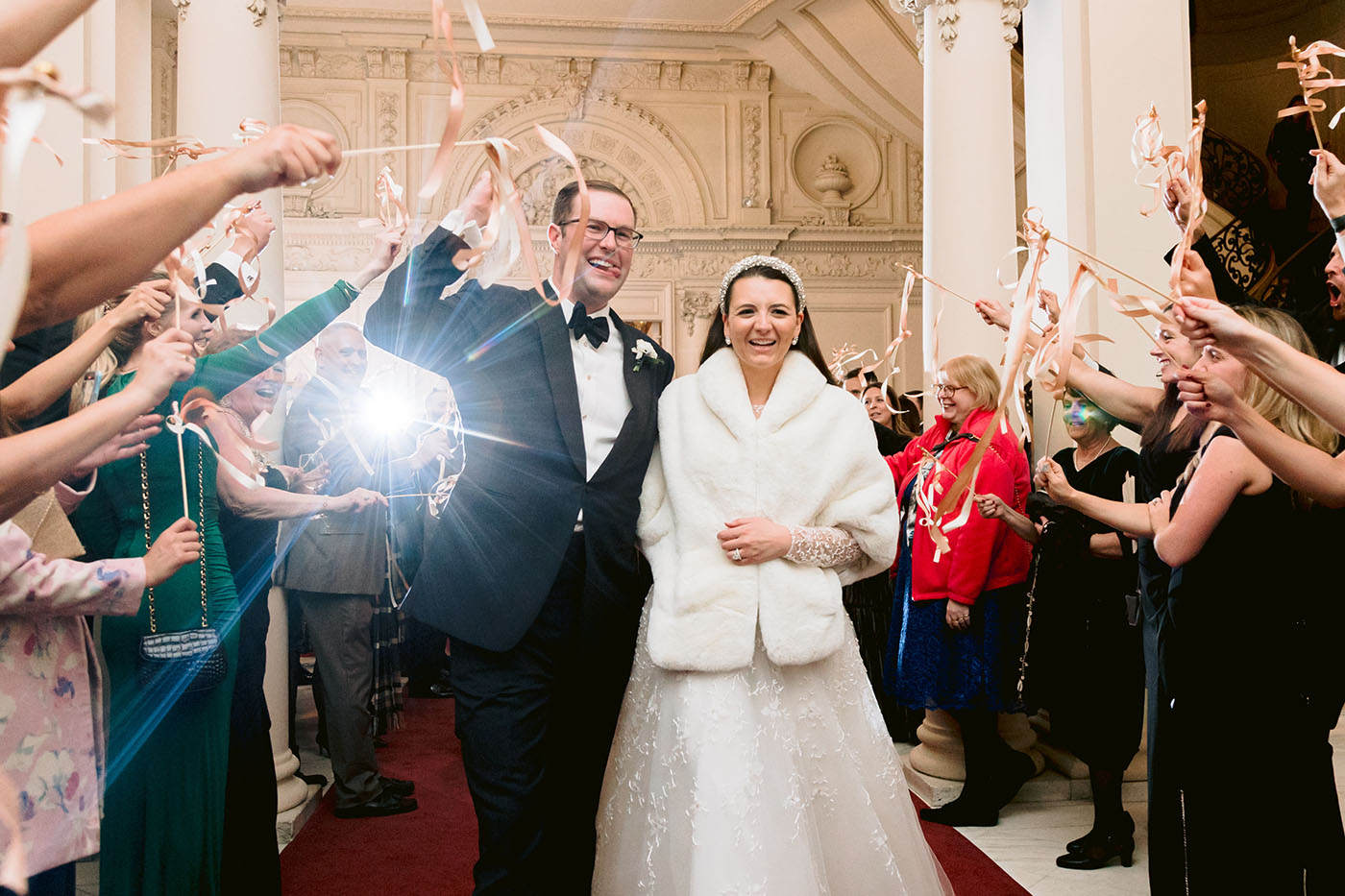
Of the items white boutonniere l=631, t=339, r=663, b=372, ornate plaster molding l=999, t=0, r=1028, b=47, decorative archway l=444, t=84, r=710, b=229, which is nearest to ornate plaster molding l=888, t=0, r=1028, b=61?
ornate plaster molding l=999, t=0, r=1028, b=47

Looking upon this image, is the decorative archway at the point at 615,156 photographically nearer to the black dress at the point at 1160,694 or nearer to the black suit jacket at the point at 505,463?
the black dress at the point at 1160,694

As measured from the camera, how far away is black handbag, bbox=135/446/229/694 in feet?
7.52

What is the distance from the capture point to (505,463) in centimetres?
245

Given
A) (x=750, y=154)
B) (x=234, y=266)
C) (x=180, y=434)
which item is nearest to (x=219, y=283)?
(x=234, y=266)

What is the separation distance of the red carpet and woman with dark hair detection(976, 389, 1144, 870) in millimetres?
380

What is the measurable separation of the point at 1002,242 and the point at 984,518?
61.1 inches

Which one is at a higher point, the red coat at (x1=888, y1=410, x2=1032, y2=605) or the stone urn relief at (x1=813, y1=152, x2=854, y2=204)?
the stone urn relief at (x1=813, y1=152, x2=854, y2=204)

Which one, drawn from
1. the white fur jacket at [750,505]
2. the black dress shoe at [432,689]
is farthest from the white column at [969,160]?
the black dress shoe at [432,689]

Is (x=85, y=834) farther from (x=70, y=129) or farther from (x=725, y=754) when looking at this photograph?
(x=70, y=129)

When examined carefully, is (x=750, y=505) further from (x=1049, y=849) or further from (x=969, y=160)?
(x=969, y=160)

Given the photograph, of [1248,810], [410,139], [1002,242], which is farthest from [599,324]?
[410,139]

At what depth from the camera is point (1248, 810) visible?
226 centimetres

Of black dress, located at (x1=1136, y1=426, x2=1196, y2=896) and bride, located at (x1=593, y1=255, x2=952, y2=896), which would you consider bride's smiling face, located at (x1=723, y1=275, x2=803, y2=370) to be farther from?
black dress, located at (x1=1136, y1=426, x2=1196, y2=896)

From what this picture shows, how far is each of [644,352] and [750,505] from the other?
53 centimetres
